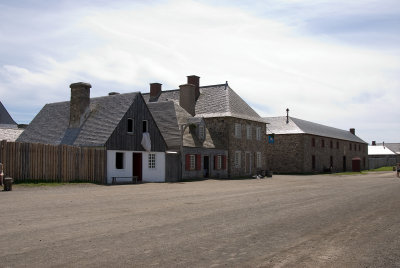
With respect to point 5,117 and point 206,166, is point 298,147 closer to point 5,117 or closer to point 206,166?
point 206,166

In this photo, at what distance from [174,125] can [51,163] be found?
13.3m

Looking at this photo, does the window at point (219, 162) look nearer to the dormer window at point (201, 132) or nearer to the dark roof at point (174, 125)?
the dark roof at point (174, 125)

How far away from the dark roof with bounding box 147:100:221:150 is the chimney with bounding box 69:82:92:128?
720cm

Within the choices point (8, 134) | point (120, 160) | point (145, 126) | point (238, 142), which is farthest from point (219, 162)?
point (8, 134)

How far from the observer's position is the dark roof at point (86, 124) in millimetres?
28516

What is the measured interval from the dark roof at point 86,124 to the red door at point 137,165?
3.13 m

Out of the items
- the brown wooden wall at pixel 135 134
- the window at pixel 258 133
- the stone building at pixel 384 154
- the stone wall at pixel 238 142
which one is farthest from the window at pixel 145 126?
the stone building at pixel 384 154

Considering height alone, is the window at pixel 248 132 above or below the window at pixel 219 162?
above

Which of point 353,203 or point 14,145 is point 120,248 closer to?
point 353,203

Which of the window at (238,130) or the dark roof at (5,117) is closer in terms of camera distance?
the window at (238,130)

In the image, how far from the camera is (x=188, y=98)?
1678 inches

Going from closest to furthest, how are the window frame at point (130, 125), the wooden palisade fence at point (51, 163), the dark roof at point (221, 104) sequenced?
the wooden palisade fence at point (51, 163) → the window frame at point (130, 125) → the dark roof at point (221, 104)

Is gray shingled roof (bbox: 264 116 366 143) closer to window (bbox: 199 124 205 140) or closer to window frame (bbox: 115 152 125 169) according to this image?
window (bbox: 199 124 205 140)

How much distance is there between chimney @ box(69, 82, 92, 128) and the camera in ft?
100
